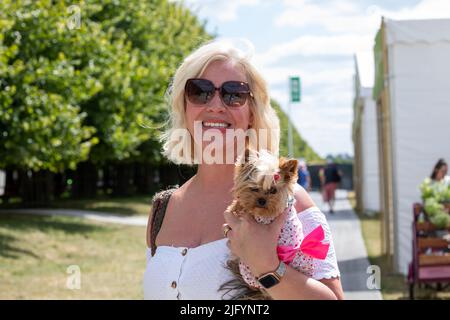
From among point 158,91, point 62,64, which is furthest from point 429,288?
point 158,91

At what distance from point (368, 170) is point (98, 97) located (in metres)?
9.15

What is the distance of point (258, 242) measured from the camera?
203cm

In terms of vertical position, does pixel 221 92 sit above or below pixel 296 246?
above

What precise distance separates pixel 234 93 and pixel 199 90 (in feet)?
0.45

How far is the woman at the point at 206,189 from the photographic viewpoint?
92.1 inches

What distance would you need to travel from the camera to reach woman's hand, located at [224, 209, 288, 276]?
203cm

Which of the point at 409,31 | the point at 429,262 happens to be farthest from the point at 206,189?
the point at 409,31

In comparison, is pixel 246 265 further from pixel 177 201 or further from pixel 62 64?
pixel 62 64

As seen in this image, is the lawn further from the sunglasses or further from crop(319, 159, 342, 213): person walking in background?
crop(319, 159, 342, 213): person walking in background

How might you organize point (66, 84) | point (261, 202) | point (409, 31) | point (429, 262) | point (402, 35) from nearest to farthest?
point (261, 202), point (429, 262), point (409, 31), point (402, 35), point (66, 84)

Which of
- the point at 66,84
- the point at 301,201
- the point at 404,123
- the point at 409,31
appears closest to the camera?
the point at 301,201

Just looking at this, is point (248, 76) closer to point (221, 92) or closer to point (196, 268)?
point (221, 92)

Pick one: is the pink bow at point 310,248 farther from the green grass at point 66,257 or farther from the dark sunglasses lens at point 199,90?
the green grass at point 66,257

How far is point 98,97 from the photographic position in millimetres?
23375
